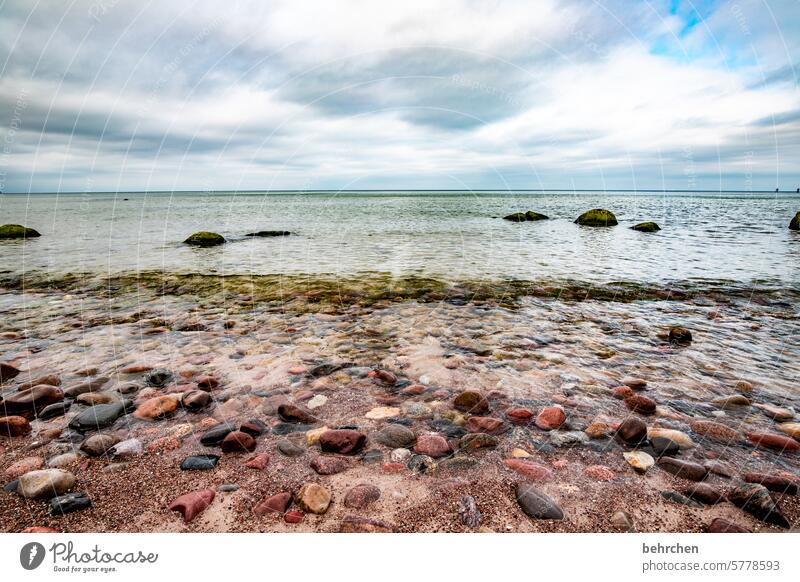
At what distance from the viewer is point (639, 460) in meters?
4.00

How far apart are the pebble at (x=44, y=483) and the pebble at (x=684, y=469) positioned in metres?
5.68

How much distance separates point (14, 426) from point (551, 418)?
632cm

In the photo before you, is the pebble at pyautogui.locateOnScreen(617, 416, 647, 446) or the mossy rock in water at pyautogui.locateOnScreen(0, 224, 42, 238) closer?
the pebble at pyautogui.locateOnScreen(617, 416, 647, 446)

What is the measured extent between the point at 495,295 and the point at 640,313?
3.72 metres

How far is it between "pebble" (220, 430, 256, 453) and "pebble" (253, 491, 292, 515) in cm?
92

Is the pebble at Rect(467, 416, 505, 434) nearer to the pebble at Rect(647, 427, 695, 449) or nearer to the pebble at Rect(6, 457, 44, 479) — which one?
the pebble at Rect(647, 427, 695, 449)

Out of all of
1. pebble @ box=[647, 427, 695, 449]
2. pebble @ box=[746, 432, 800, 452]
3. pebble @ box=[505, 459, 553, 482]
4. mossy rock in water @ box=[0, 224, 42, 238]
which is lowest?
pebble @ box=[746, 432, 800, 452]

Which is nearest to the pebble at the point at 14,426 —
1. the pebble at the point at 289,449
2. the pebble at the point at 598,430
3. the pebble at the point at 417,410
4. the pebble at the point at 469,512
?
the pebble at the point at 289,449

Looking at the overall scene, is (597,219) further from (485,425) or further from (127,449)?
(127,449)

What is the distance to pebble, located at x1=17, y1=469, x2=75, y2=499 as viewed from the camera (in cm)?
346

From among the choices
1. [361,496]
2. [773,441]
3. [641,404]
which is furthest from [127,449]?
[773,441]

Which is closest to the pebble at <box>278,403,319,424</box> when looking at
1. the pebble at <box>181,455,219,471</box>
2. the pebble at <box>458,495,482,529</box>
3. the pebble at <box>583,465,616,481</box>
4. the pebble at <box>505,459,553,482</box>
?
the pebble at <box>181,455,219,471</box>

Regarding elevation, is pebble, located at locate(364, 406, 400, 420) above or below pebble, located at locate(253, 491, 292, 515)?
below

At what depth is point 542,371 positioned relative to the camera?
6281mm
